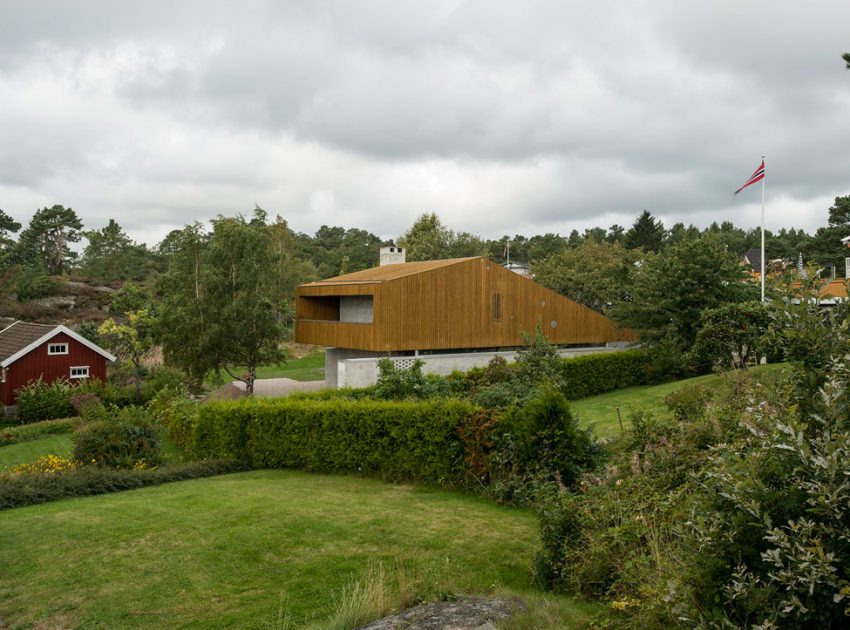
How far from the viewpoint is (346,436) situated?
498 inches

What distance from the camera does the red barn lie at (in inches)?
1086

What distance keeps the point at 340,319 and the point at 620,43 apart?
19.1 m

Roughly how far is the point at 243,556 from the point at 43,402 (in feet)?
77.0

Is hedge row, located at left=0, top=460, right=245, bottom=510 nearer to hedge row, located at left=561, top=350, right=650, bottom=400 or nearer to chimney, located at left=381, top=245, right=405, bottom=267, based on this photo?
hedge row, located at left=561, top=350, right=650, bottom=400

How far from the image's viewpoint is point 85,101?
17578 millimetres

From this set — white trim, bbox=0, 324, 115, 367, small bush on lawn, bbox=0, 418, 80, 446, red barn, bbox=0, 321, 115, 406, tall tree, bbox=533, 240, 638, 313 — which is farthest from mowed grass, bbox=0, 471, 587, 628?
tall tree, bbox=533, 240, 638, 313

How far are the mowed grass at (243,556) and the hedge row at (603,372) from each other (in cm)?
1311

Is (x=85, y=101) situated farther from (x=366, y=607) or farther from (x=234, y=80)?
(x=366, y=607)

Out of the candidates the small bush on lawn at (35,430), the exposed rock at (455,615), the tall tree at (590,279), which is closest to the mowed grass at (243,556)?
the exposed rock at (455,615)

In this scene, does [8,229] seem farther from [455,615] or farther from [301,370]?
[455,615]

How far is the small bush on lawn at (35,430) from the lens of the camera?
22453 mm

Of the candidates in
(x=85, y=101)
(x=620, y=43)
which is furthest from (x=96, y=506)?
(x=620, y=43)

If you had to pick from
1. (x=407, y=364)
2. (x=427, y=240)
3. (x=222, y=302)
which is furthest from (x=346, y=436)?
(x=427, y=240)

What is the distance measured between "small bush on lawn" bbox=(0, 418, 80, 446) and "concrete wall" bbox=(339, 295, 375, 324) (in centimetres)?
1156
